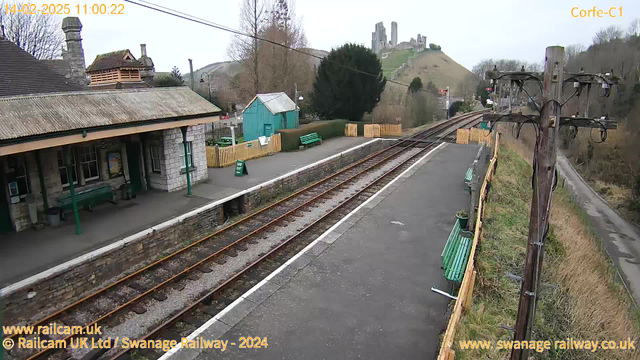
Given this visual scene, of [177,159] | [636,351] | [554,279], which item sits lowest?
[636,351]

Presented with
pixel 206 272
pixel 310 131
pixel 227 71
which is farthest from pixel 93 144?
pixel 227 71

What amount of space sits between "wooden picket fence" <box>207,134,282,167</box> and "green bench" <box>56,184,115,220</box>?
601 centimetres

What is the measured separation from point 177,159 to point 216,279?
6.92 meters

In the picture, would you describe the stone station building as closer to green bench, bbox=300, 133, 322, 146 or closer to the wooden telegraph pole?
green bench, bbox=300, 133, 322, 146

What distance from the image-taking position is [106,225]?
11.3m

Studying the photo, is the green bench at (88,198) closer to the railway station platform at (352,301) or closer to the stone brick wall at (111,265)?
the stone brick wall at (111,265)

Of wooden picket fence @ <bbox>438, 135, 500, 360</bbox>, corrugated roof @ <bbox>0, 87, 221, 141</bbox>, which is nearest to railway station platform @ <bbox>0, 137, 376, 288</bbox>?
corrugated roof @ <bbox>0, 87, 221, 141</bbox>

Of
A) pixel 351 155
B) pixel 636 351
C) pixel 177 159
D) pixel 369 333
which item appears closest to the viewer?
pixel 369 333

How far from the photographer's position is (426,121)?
42.9m

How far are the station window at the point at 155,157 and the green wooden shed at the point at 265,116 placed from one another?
10762mm

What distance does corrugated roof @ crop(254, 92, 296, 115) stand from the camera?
24914mm

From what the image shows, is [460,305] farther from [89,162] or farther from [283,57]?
[283,57]

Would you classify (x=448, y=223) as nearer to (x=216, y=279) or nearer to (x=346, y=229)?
(x=346, y=229)

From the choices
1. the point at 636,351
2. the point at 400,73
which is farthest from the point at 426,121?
the point at 400,73
